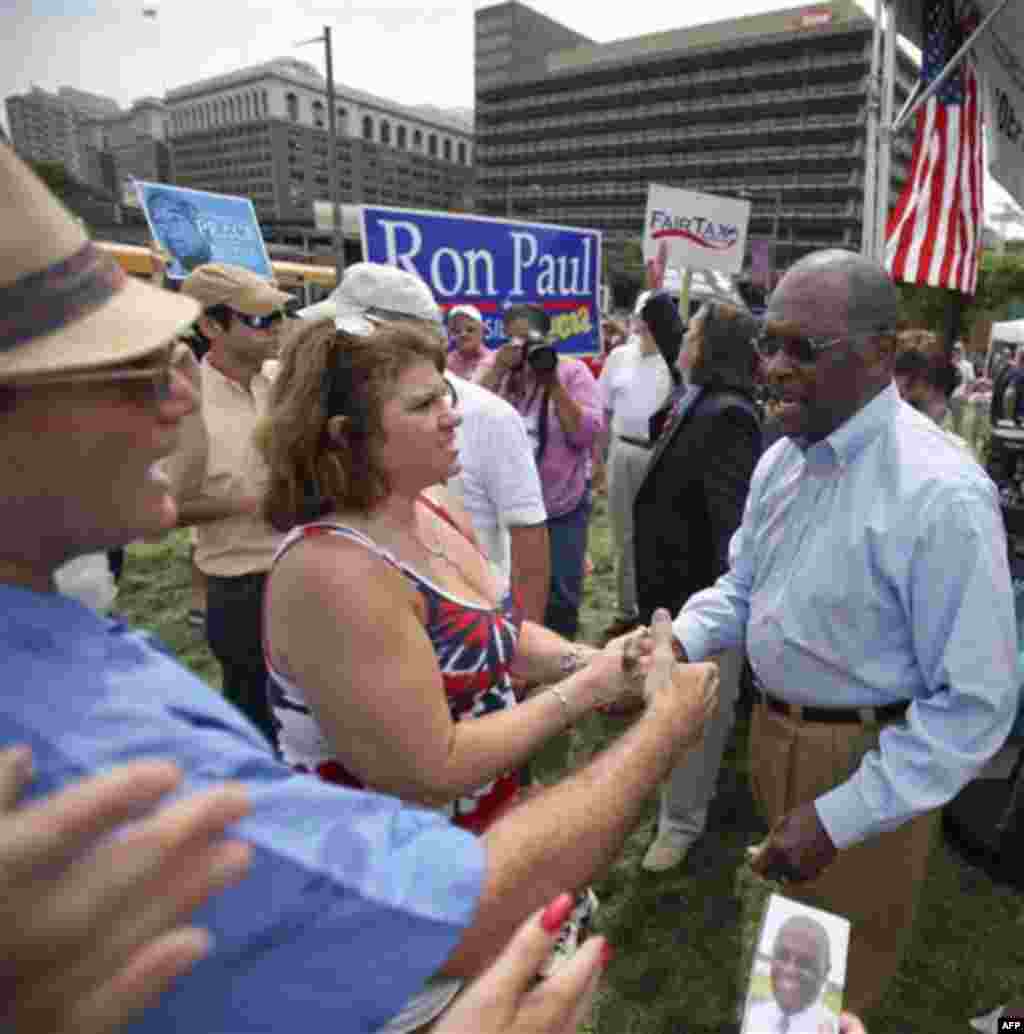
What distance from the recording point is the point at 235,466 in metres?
2.63

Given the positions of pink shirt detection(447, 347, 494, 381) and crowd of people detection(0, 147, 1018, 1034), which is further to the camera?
pink shirt detection(447, 347, 494, 381)

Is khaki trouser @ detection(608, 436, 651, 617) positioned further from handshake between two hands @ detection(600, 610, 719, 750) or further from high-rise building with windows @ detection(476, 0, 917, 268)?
high-rise building with windows @ detection(476, 0, 917, 268)

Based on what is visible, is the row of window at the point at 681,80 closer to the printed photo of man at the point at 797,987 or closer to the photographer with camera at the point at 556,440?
the photographer with camera at the point at 556,440

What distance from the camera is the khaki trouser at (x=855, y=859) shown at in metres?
1.82

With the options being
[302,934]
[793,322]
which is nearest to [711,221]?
[793,322]

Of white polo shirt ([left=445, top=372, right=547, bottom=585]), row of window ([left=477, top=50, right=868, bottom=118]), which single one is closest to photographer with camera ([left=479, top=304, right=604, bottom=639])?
white polo shirt ([left=445, top=372, right=547, bottom=585])

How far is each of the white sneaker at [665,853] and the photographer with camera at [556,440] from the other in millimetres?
1296

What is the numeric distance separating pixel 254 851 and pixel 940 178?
517 centimetres

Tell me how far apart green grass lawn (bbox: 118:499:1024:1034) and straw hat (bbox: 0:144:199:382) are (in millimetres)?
2512

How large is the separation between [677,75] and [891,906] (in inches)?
3566

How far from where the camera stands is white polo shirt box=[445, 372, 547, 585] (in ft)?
8.73

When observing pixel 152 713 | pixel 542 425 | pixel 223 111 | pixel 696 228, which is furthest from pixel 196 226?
pixel 223 111

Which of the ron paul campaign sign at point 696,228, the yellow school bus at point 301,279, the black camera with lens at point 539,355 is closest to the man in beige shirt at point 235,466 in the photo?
the black camera with lens at point 539,355

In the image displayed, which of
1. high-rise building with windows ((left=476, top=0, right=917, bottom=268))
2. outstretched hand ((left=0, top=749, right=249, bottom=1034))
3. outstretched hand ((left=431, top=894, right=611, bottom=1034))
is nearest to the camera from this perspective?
outstretched hand ((left=0, top=749, right=249, bottom=1034))
